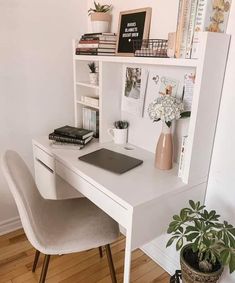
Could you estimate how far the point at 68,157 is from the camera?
1541mm

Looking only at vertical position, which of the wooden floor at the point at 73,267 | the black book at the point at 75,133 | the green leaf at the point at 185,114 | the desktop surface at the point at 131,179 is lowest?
the wooden floor at the point at 73,267

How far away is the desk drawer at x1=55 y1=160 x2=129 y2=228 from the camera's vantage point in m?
1.13

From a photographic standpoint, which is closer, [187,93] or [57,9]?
[187,93]

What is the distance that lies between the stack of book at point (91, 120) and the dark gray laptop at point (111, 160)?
0.28 meters

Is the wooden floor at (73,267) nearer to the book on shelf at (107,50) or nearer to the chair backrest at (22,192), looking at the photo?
the chair backrest at (22,192)

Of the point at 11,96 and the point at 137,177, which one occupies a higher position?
the point at 11,96

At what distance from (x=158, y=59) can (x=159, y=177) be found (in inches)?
22.3

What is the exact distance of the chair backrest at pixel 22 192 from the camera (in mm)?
1140

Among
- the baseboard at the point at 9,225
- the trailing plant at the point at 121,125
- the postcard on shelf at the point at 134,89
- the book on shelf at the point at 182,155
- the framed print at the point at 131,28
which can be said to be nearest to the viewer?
the book on shelf at the point at 182,155

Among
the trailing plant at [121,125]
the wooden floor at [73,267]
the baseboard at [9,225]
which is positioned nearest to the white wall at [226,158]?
the wooden floor at [73,267]

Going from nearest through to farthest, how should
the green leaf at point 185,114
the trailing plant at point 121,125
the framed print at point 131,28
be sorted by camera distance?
the green leaf at point 185,114 → the framed print at point 131,28 → the trailing plant at point 121,125

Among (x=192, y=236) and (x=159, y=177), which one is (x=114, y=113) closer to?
(x=159, y=177)

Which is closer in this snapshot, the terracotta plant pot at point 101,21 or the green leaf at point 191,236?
the green leaf at point 191,236

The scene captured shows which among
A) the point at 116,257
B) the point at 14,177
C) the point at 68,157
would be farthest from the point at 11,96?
the point at 116,257
